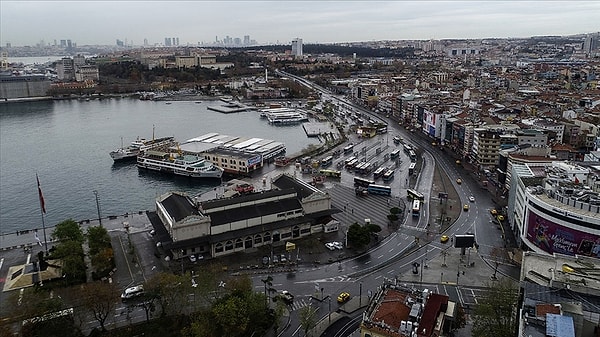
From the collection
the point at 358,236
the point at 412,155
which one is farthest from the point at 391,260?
the point at 412,155

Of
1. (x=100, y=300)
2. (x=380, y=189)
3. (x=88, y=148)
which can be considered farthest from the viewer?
(x=88, y=148)

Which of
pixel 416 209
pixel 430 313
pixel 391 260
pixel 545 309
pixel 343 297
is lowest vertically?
pixel 391 260

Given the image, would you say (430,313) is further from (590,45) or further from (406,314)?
A: (590,45)

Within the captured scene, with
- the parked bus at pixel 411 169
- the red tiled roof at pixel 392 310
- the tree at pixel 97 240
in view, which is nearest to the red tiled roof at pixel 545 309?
the red tiled roof at pixel 392 310

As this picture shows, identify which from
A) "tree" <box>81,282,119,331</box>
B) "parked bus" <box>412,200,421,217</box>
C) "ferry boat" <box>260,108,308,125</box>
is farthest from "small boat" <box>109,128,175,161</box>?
"tree" <box>81,282,119,331</box>

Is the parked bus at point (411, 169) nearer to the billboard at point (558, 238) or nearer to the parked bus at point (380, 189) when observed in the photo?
the parked bus at point (380, 189)

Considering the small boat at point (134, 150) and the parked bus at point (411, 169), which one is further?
the small boat at point (134, 150)
